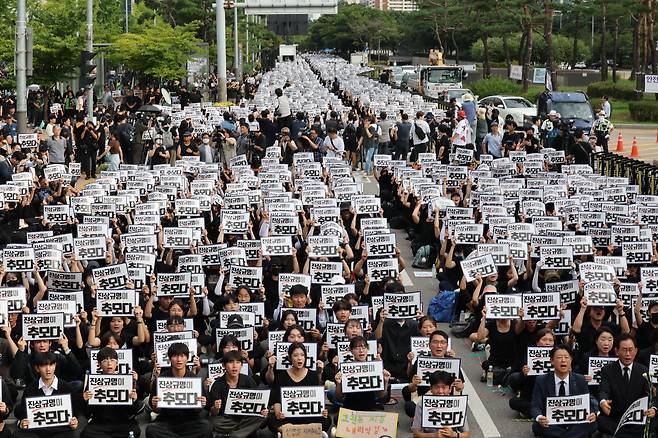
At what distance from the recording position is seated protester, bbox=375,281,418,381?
45.6ft

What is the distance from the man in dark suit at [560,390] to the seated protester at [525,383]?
2.05 feet

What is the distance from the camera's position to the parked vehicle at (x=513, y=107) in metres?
43.9

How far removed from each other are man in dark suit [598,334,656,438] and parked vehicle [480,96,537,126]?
31347 mm

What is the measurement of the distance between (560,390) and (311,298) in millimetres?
4323

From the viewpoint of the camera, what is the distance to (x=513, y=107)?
1809 inches

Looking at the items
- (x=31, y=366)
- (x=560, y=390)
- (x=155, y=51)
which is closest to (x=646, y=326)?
(x=560, y=390)

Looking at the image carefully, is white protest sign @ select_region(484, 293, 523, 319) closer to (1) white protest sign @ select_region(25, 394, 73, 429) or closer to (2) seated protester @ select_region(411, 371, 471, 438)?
(2) seated protester @ select_region(411, 371, 471, 438)

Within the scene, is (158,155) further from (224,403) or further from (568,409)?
(568,409)

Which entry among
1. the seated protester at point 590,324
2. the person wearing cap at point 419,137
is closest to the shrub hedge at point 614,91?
the person wearing cap at point 419,137

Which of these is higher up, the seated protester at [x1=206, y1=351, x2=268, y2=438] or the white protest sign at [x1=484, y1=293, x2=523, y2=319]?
the white protest sign at [x1=484, y1=293, x2=523, y2=319]

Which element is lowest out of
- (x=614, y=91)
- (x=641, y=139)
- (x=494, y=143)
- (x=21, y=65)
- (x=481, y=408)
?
(x=481, y=408)

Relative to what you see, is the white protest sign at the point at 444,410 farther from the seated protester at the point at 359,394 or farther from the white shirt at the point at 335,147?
the white shirt at the point at 335,147

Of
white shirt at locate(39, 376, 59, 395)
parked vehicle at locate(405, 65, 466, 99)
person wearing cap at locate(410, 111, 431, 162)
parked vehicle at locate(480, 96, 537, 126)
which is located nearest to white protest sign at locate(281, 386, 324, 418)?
white shirt at locate(39, 376, 59, 395)

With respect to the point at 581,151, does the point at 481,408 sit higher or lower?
lower
